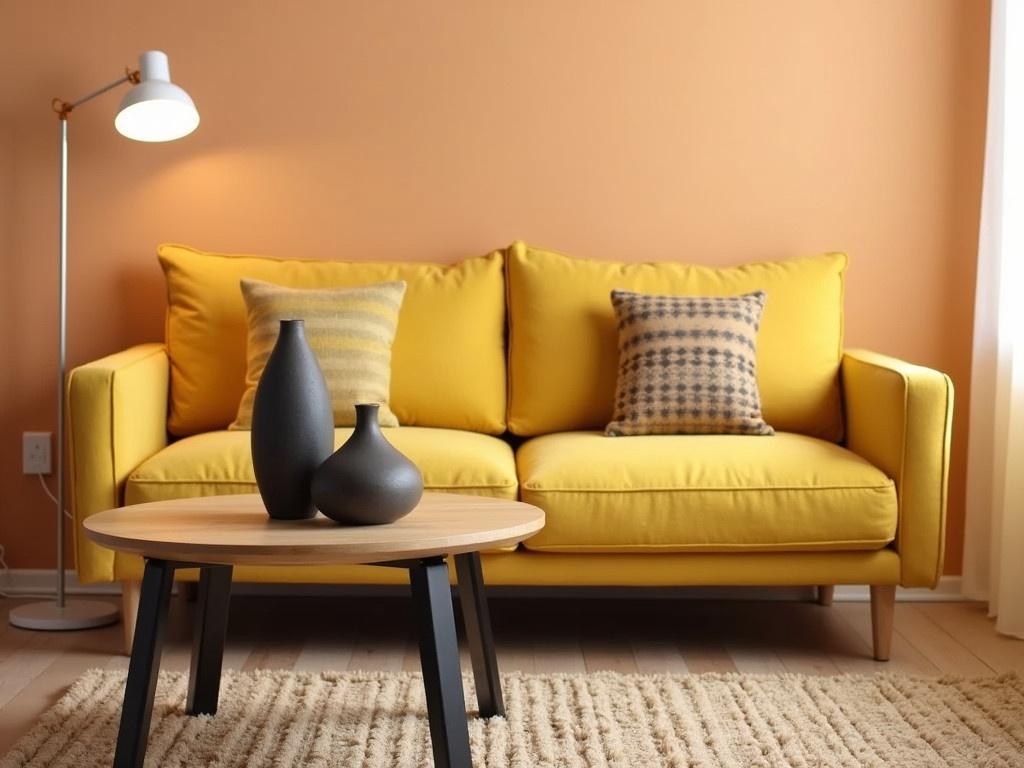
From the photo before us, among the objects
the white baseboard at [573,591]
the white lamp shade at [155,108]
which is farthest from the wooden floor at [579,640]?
the white lamp shade at [155,108]

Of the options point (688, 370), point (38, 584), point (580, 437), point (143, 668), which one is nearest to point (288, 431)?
point (143, 668)

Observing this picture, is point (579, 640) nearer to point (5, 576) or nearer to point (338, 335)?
point (338, 335)

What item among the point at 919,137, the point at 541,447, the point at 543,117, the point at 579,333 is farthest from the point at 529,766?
the point at 919,137

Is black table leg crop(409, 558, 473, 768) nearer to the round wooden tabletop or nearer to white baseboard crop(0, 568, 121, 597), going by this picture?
the round wooden tabletop

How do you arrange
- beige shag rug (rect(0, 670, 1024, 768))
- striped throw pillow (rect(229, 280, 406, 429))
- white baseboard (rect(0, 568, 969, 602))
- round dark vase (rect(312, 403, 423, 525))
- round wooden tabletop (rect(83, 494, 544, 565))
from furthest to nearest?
white baseboard (rect(0, 568, 969, 602)), striped throw pillow (rect(229, 280, 406, 429)), beige shag rug (rect(0, 670, 1024, 768)), round dark vase (rect(312, 403, 423, 525)), round wooden tabletop (rect(83, 494, 544, 565))

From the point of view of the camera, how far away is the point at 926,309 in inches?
135

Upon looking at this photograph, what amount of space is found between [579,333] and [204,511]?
1392 mm

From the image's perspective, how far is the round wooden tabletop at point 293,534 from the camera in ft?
5.59

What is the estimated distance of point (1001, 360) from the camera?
10.4 ft

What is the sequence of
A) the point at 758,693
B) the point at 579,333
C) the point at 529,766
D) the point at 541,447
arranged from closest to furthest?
the point at 529,766, the point at 758,693, the point at 541,447, the point at 579,333

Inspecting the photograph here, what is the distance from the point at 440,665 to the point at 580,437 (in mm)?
1232

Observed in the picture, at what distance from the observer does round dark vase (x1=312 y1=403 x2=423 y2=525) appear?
1826mm

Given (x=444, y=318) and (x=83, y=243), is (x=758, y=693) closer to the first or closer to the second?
(x=444, y=318)

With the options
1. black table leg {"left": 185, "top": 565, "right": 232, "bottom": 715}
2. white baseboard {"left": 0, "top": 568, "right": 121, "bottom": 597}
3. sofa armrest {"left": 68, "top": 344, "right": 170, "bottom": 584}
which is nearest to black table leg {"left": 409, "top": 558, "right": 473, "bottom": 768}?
black table leg {"left": 185, "top": 565, "right": 232, "bottom": 715}
